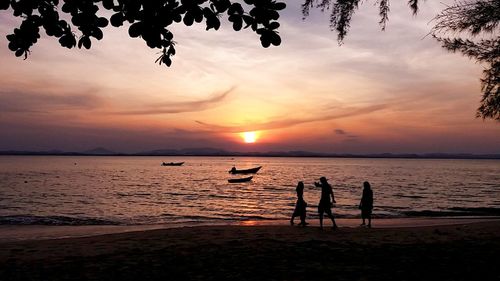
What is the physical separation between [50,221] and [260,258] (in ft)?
73.4

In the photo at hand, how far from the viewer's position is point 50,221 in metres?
28.4

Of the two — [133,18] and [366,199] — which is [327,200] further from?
[133,18]

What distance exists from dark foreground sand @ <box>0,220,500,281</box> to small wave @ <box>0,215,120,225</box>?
503 inches

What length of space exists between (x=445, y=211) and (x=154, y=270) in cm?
3318

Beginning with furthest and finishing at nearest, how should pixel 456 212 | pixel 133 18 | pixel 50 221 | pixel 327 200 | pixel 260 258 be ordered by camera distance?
pixel 456 212, pixel 50 221, pixel 327 200, pixel 260 258, pixel 133 18

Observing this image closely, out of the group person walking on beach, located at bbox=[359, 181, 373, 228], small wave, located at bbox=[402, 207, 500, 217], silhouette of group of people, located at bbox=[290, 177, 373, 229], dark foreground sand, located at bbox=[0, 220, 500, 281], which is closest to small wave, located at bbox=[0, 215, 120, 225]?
dark foreground sand, located at bbox=[0, 220, 500, 281]

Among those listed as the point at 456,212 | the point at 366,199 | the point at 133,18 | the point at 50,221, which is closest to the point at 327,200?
the point at 366,199

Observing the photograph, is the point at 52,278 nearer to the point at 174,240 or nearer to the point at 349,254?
the point at 174,240

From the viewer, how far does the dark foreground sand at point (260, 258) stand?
9.33 meters

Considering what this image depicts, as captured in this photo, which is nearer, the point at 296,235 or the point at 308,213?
the point at 296,235

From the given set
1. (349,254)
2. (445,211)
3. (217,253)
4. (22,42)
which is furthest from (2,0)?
(445,211)

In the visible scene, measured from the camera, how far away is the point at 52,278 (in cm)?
938

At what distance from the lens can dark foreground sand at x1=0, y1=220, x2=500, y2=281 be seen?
9.33 meters

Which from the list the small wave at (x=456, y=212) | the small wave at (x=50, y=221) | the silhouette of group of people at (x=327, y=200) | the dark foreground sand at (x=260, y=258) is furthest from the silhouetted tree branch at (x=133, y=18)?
the small wave at (x=456, y=212)
